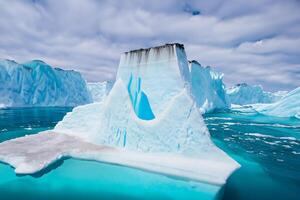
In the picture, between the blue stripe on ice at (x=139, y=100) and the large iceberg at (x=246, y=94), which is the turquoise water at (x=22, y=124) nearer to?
the blue stripe on ice at (x=139, y=100)

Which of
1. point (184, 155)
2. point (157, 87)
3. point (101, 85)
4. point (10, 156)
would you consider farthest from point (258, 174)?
point (101, 85)

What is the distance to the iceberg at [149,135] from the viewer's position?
37.3 ft

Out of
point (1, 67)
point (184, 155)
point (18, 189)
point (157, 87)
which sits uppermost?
point (1, 67)

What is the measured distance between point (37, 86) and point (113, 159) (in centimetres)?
5963

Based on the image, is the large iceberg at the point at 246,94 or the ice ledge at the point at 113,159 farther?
the large iceberg at the point at 246,94

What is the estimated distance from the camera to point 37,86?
63188 mm

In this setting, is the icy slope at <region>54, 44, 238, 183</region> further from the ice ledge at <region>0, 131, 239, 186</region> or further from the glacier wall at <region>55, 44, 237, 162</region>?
the ice ledge at <region>0, 131, 239, 186</region>

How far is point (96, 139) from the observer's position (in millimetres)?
→ 15570

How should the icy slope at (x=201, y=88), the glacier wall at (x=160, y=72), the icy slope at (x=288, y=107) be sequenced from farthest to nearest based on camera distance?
the icy slope at (x=201, y=88) < the icy slope at (x=288, y=107) < the glacier wall at (x=160, y=72)

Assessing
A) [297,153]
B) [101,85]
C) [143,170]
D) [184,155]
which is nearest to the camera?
[143,170]

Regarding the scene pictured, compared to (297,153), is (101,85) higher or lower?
higher

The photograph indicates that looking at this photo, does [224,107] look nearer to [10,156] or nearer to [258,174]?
[258,174]

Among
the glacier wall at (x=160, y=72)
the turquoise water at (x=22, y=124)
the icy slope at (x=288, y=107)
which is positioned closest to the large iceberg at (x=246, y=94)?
the icy slope at (x=288, y=107)

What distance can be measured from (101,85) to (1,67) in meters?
43.5
